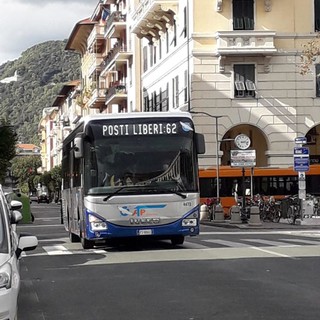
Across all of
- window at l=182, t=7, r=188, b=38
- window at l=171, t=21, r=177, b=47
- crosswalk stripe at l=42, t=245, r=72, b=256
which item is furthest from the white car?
window at l=171, t=21, r=177, b=47

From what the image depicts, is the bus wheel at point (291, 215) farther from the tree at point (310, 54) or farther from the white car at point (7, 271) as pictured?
the white car at point (7, 271)

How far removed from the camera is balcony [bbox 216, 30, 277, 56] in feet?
142

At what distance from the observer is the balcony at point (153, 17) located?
159 ft

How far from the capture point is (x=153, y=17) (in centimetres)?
5125

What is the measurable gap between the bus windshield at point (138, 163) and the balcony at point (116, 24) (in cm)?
4991

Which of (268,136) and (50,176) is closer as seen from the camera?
(268,136)

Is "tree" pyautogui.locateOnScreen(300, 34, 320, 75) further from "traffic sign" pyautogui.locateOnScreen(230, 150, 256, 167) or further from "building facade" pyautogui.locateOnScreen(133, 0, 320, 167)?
"traffic sign" pyautogui.locateOnScreen(230, 150, 256, 167)

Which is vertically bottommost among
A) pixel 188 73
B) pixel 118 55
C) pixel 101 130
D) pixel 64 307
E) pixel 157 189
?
pixel 64 307

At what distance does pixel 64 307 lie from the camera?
34.6ft

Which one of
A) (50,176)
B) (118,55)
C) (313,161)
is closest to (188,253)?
(313,161)

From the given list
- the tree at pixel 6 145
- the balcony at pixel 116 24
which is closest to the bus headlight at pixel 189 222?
the tree at pixel 6 145

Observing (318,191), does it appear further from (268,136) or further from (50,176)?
(50,176)

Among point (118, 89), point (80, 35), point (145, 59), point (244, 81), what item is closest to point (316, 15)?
point (244, 81)

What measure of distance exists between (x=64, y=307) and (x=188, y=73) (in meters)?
35.3
